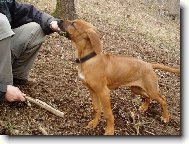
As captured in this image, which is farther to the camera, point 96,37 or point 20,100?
point 20,100

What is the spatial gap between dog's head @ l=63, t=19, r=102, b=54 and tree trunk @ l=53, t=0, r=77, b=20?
4.33 feet

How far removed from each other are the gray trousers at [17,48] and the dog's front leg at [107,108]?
0.83 m

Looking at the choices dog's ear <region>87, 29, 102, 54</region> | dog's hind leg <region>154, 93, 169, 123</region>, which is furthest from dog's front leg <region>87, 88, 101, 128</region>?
dog's hind leg <region>154, 93, 169, 123</region>

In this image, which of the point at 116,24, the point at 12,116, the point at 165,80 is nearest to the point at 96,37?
the point at 12,116

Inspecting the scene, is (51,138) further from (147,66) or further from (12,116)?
(147,66)

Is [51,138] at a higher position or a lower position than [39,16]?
lower

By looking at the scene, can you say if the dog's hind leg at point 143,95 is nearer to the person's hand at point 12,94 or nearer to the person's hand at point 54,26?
the person's hand at point 54,26

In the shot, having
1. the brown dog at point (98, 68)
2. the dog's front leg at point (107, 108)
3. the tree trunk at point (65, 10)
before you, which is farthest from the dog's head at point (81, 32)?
the tree trunk at point (65, 10)

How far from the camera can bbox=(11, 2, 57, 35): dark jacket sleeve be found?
14.9 feet

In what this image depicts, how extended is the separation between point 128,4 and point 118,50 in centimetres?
50

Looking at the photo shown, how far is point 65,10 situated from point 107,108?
5.76 ft

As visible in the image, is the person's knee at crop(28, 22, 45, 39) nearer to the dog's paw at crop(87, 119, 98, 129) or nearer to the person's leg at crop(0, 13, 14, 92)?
the person's leg at crop(0, 13, 14, 92)

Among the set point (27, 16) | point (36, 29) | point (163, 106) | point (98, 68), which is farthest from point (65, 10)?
point (163, 106)

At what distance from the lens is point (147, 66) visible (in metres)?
4.46
